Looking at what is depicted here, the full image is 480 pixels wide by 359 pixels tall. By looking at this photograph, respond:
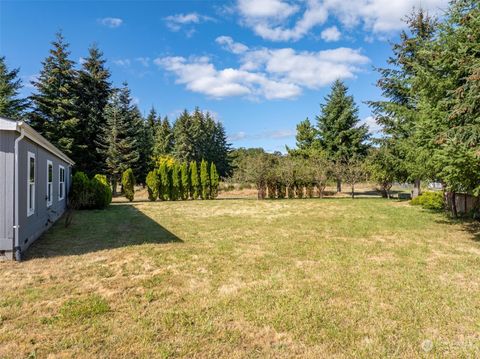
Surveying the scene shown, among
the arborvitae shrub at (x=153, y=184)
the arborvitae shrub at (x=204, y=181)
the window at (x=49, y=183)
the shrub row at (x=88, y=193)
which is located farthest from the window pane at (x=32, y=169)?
the arborvitae shrub at (x=204, y=181)

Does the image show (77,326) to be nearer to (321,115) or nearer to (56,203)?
(56,203)

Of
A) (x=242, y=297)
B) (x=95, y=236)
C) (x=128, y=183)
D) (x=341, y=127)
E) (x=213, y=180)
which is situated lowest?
(x=242, y=297)

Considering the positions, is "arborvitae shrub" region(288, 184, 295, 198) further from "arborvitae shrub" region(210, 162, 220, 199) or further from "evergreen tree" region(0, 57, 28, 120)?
"evergreen tree" region(0, 57, 28, 120)

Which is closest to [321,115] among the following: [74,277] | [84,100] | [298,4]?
[298,4]

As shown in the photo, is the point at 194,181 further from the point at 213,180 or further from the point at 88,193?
Answer: the point at 88,193

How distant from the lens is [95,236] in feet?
25.8

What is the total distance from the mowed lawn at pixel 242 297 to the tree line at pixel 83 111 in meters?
18.5

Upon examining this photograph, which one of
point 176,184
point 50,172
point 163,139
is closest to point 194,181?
point 176,184

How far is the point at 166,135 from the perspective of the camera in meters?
43.4

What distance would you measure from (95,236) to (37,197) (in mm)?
1801

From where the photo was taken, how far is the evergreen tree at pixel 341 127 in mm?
28219

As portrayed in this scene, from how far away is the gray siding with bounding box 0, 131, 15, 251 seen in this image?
543 centimetres

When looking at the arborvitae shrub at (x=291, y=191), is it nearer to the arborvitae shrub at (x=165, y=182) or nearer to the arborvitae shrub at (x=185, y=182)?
the arborvitae shrub at (x=185, y=182)

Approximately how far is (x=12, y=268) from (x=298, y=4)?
1290 cm
